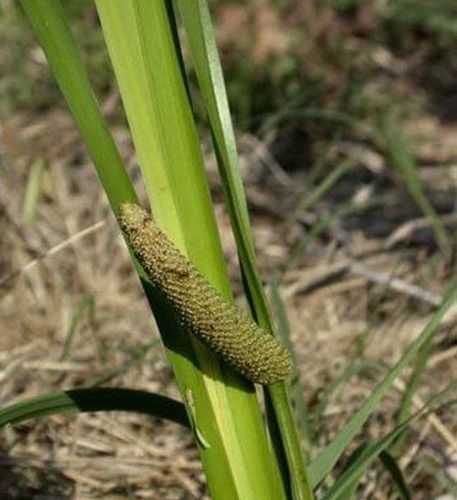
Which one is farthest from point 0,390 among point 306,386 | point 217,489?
point 217,489

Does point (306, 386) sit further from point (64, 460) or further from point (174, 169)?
point (174, 169)

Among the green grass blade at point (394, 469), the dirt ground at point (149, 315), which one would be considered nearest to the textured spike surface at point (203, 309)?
the green grass blade at point (394, 469)

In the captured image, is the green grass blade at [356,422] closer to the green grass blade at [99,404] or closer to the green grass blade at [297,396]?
the green grass blade at [99,404]

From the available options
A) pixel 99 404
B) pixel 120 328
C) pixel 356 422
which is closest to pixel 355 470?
pixel 356 422

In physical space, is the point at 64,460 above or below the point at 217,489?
above

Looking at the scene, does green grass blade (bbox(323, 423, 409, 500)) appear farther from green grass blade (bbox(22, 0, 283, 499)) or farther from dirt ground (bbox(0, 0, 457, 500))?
dirt ground (bbox(0, 0, 457, 500))

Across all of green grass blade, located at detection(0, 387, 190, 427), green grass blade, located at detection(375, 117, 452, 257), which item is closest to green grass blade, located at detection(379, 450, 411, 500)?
green grass blade, located at detection(0, 387, 190, 427)

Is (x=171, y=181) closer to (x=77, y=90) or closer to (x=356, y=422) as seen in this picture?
(x=77, y=90)

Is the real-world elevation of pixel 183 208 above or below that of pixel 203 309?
above
